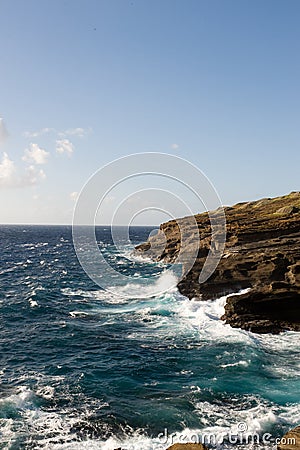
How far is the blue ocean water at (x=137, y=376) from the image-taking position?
19328 millimetres

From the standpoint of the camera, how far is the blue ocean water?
63.4 feet

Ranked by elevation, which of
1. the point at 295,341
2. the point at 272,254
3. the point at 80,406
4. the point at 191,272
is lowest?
the point at 80,406

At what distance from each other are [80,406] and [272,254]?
33.6 metres

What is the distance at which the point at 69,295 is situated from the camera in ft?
172

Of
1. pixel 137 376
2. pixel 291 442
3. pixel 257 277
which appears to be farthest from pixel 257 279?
pixel 291 442

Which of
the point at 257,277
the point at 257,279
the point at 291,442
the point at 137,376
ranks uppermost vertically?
the point at 257,277

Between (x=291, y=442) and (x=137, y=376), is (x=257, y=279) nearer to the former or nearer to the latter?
(x=137, y=376)

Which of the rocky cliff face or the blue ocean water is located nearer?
the blue ocean water

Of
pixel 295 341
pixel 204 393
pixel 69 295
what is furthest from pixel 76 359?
pixel 69 295

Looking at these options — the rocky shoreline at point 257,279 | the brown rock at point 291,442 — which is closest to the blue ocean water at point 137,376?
the rocky shoreline at point 257,279

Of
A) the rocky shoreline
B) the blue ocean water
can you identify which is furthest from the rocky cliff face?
the blue ocean water

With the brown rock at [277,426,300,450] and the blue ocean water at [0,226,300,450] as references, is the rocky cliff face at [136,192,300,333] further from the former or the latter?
the brown rock at [277,426,300,450]

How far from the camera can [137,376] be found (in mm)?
26281

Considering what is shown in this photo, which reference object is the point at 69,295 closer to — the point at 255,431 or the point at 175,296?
the point at 175,296
